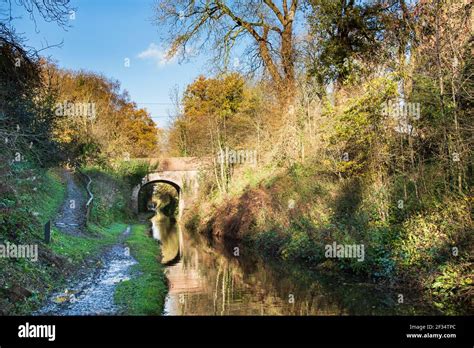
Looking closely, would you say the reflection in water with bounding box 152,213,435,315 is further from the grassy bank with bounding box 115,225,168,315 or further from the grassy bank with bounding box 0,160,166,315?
the grassy bank with bounding box 0,160,166,315

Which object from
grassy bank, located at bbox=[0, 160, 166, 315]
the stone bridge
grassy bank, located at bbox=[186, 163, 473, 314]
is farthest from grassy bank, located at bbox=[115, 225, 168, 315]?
the stone bridge

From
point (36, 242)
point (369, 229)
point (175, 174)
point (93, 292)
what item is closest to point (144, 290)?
point (93, 292)

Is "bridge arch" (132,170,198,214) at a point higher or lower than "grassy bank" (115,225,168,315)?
higher

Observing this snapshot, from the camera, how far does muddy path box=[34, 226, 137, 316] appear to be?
8.09 m

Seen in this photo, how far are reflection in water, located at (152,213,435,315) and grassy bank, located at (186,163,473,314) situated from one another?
0.64 m

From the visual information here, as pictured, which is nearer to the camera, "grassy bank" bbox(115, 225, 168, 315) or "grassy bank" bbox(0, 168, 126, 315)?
"grassy bank" bbox(0, 168, 126, 315)

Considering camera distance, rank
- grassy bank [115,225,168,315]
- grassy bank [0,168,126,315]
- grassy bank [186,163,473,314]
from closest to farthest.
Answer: grassy bank [0,168,126,315], grassy bank [186,163,473,314], grassy bank [115,225,168,315]

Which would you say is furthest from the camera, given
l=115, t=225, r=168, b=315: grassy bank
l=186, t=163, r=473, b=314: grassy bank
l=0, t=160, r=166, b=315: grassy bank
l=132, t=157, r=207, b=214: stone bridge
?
l=132, t=157, r=207, b=214: stone bridge

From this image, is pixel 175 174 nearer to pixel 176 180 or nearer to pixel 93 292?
pixel 176 180

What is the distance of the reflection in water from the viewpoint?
29.8ft

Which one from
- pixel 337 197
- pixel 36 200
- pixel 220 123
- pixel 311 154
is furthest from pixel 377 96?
pixel 220 123

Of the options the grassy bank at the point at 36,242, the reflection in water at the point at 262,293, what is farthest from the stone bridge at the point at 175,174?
the reflection in water at the point at 262,293

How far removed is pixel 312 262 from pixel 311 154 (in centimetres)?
491

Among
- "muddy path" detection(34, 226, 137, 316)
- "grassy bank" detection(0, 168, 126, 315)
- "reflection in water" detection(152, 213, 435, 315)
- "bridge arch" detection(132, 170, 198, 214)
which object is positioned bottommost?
"reflection in water" detection(152, 213, 435, 315)
